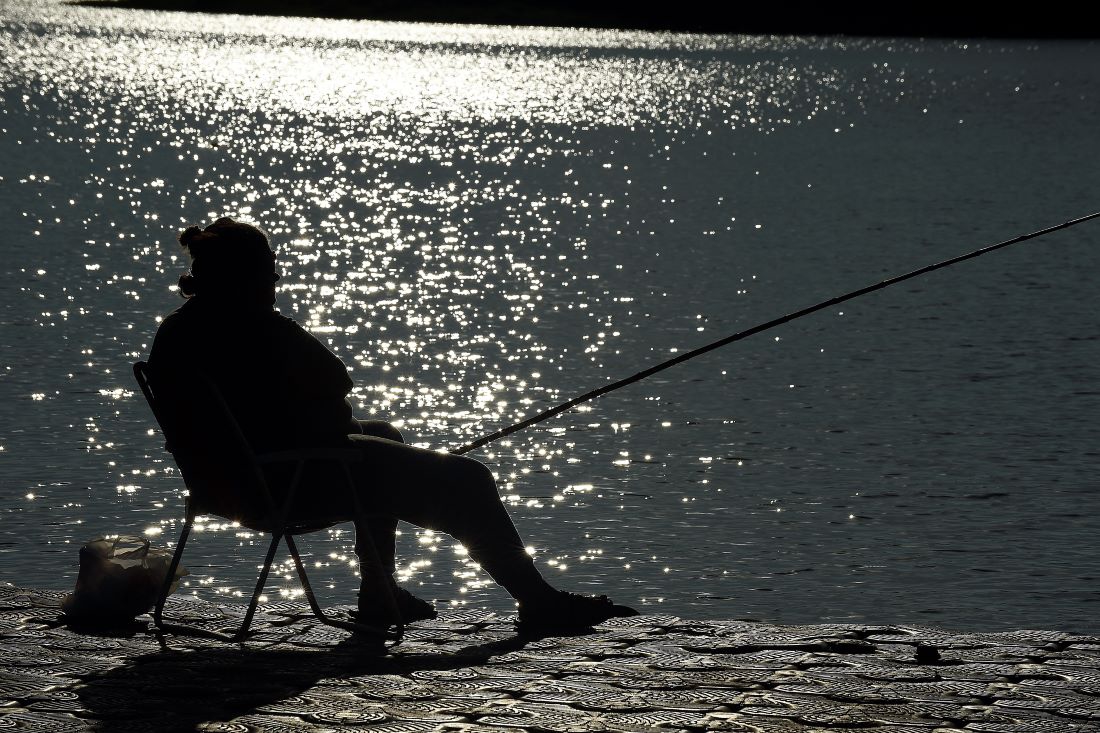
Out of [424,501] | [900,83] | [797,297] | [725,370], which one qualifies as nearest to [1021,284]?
[797,297]

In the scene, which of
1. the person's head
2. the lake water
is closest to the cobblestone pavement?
the lake water

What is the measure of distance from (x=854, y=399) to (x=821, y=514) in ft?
8.58

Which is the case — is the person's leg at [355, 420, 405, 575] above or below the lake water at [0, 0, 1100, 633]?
Result: below

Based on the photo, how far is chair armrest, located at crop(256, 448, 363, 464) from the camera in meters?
5.79

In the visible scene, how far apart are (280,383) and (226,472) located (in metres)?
0.30

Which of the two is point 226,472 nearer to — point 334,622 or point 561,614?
point 334,622

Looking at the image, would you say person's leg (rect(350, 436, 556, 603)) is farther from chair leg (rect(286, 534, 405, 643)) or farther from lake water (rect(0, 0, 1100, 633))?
lake water (rect(0, 0, 1100, 633))

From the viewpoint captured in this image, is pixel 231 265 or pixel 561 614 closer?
pixel 231 265

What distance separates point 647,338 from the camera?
41.7ft

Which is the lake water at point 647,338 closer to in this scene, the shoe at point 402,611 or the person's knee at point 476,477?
the shoe at point 402,611

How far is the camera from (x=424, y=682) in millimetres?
→ 5352

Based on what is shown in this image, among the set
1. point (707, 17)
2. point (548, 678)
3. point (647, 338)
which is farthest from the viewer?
point (707, 17)

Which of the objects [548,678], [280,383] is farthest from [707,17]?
[548,678]

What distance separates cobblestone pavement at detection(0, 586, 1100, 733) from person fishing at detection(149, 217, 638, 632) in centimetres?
35
